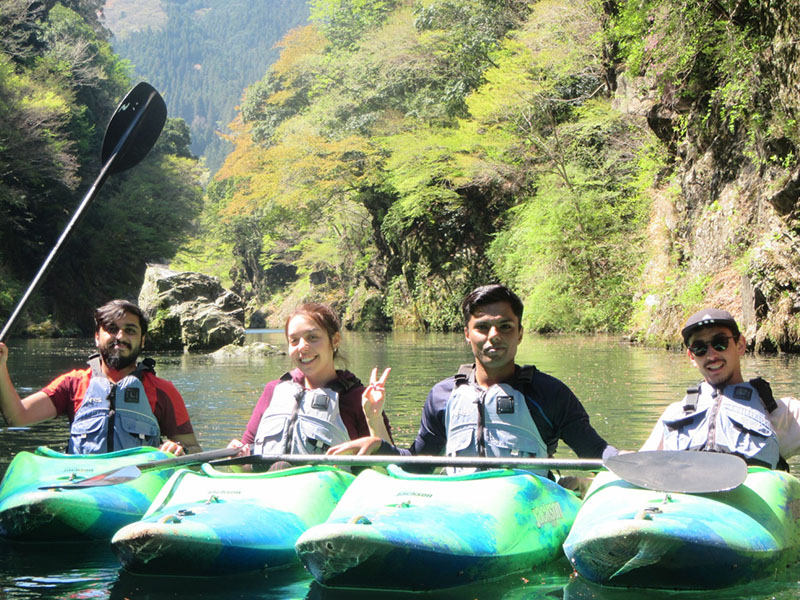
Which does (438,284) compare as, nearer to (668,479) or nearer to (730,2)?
(730,2)

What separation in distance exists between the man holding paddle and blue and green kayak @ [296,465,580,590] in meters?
0.27

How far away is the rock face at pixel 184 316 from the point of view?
1755 centimetres

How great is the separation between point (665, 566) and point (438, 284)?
24752mm

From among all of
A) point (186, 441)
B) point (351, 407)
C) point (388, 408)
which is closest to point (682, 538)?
point (351, 407)

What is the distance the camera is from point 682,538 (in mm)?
2924

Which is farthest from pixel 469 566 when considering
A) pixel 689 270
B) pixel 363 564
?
pixel 689 270

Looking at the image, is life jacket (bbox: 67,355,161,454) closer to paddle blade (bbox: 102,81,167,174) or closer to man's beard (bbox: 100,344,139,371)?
man's beard (bbox: 100,344,139,371)

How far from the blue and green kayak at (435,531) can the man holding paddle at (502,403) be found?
0.87 feet

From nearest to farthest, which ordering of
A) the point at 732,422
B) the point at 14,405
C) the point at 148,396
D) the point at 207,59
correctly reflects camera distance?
the point at 732,422
the point at 14,405
the point at 148,396
the point at 207,59

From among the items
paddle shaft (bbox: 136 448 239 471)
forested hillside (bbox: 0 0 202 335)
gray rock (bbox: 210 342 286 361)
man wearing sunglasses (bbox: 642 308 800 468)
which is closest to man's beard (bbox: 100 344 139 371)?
paddle shaft (bbox: 136 448 239 471)

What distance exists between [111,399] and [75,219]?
1259mm

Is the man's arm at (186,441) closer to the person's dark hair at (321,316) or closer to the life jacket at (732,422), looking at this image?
the person's dark hair at (321,316)

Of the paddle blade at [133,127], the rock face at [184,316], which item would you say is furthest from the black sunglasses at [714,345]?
the rock face at [184,316]

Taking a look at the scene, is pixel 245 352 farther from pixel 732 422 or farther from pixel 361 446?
pixel 732 422
